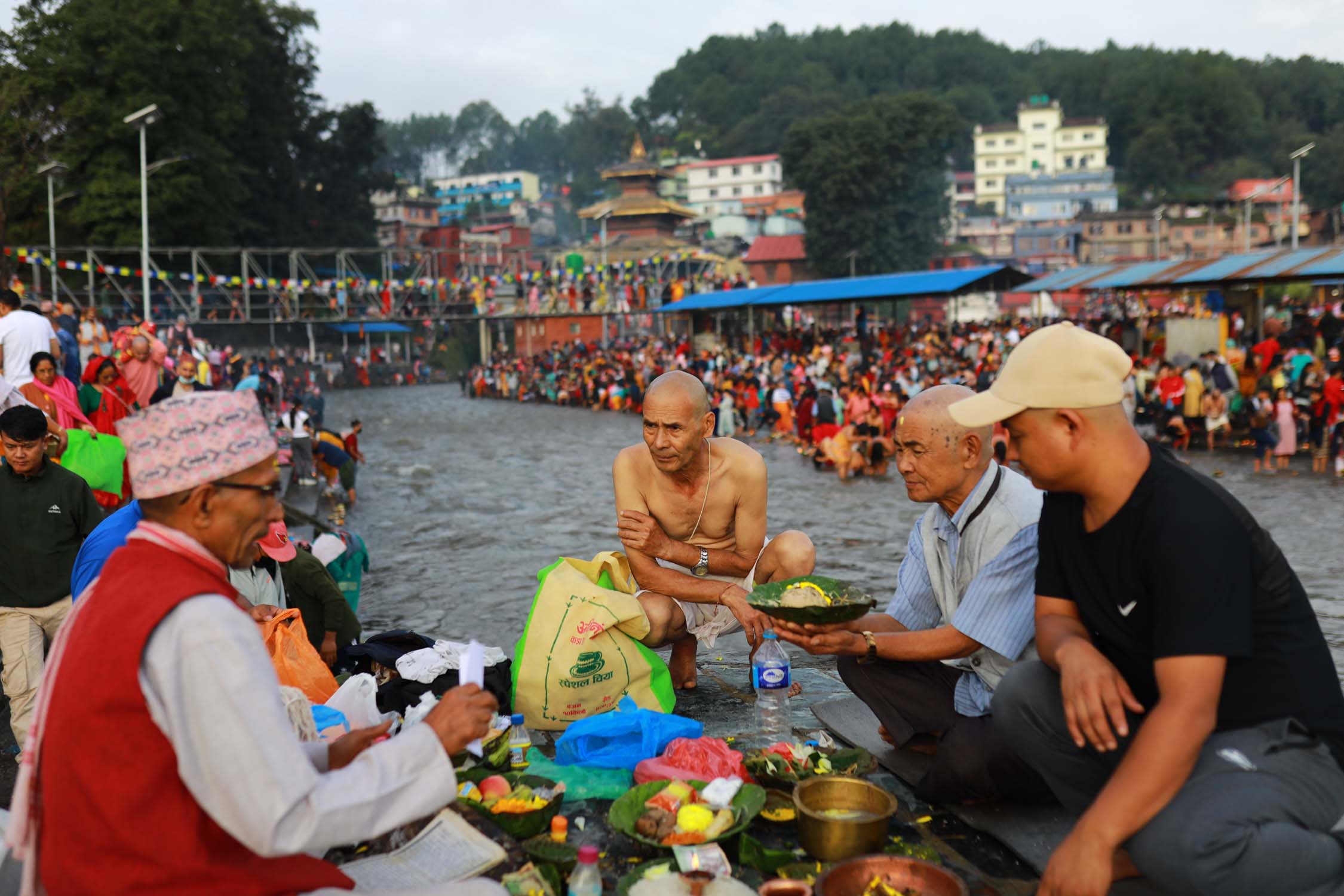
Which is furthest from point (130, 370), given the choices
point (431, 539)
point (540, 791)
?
point (540, 791)

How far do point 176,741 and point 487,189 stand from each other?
133 meters

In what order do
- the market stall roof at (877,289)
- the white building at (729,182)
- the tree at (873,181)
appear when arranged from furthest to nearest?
the white building at (729,182), the tree at (873,181), the market stall roof at (877,289)

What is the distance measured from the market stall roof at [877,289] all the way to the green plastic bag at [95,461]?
2195 cm

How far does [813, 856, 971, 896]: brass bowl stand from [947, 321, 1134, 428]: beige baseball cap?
51.1 inches

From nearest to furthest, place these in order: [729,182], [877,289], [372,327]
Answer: [877,289], [372,327], [729,182]

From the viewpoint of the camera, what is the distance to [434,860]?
10.7 ft

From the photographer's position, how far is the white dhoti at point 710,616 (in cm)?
514

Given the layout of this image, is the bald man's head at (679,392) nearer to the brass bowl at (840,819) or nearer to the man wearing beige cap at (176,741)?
the brass bowl at (840,819)

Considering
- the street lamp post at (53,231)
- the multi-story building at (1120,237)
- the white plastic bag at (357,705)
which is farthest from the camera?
the multi-story building at (1120,237)

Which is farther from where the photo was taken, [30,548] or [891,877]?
[30,548]

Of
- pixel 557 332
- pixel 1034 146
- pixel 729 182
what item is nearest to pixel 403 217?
pixel 729 182

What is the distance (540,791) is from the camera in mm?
3729

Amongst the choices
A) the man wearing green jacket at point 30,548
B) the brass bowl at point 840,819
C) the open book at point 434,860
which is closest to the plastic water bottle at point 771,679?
the brass bowl at point 840,819

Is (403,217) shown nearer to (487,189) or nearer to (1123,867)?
(487,189)
